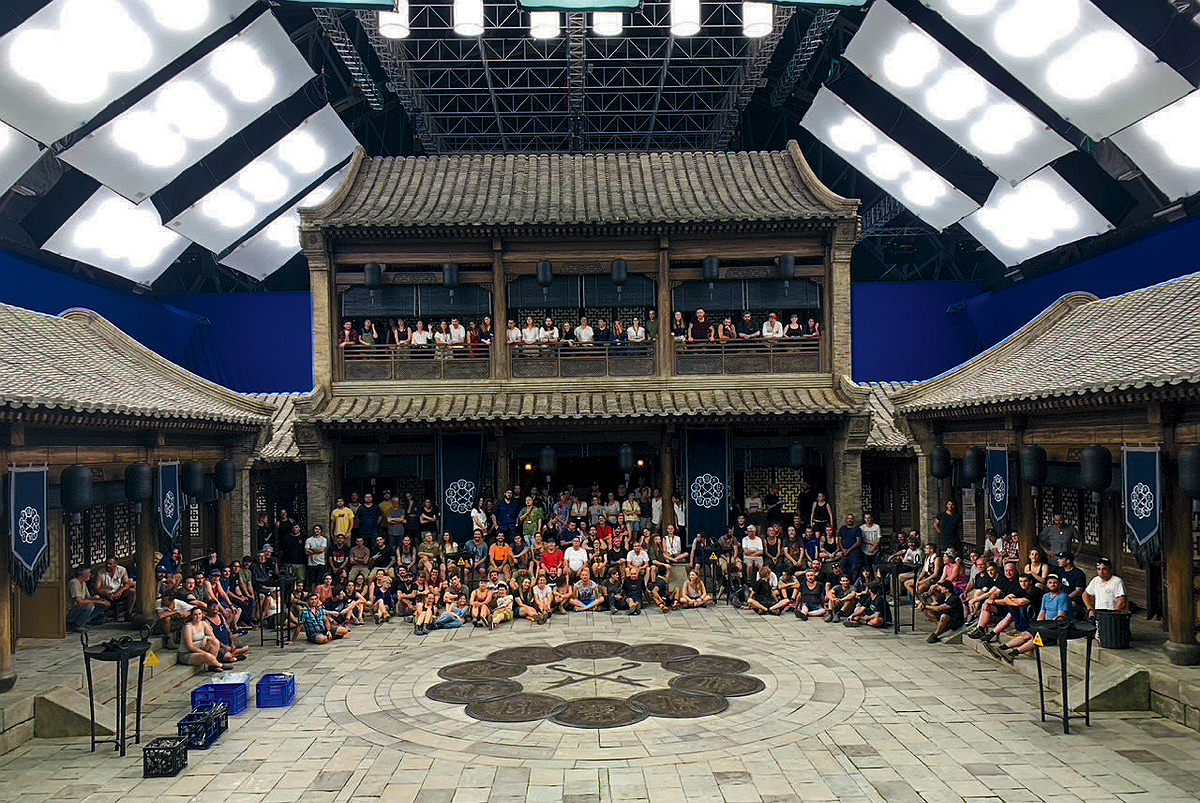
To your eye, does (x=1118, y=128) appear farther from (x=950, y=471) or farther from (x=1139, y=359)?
(x=1139, y=359)

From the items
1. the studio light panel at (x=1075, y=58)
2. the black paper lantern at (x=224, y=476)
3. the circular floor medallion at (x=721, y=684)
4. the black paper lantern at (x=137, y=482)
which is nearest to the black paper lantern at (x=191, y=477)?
the black paper lantern at (x=224, y=476)

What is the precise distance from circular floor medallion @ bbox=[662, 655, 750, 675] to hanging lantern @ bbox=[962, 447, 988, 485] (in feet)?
18.6

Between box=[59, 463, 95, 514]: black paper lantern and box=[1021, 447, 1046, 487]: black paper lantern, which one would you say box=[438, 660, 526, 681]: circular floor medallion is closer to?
box=[59, 463, 95, 514]: black paper lantern

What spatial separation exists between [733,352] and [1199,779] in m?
13.3

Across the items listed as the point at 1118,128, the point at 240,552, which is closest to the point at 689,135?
the point at 1118,128

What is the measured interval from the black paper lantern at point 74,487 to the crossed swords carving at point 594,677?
6666mm

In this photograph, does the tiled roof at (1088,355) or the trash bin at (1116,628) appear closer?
the tiled roof at (1088,355)

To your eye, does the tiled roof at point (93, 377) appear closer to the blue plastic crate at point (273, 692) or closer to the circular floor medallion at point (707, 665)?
the blue plastic crate at point (273, 692)

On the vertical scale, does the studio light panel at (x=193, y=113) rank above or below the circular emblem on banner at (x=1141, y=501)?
above

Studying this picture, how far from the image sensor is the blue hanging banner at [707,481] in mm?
20203

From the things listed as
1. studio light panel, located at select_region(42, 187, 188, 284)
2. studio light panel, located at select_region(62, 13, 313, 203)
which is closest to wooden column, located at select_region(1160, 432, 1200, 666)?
studio light panel, located at select_region(62, 13, 313, 203)

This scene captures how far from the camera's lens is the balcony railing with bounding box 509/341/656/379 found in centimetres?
2066

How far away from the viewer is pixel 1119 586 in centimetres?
1172

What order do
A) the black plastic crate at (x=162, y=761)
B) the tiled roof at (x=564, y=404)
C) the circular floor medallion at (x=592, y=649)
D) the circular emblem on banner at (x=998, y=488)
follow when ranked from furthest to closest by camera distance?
1. the tiled roof at (x=564, y=404)
2. the circular emblem on banner at (x=998, y=488)
3. the circular floor medallion at (x=592, y=649)
4. the black plastic crate at (x=162, y=761)
